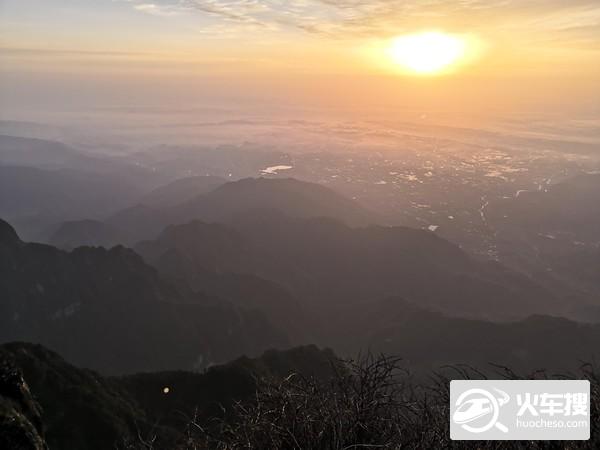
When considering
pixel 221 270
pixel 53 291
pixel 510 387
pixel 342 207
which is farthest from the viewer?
pixel 342 207

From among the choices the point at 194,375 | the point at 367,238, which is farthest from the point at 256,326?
the point at 367,238

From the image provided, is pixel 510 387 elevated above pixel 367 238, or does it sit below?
above

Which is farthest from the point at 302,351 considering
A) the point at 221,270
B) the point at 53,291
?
the point at 221,270

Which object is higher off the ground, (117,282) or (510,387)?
(510,387)

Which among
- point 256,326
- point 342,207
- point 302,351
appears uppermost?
point 342,207

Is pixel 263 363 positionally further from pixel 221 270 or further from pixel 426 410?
pixel 221 270

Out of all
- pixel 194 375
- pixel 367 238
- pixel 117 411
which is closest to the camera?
pixel 117 411

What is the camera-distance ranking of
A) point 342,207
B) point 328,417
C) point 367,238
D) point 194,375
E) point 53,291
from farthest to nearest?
point 342,207 → point 367,238 → point 53,291 → point 194,375 → point 328,417

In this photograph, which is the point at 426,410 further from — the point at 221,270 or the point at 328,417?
the point at 221,270

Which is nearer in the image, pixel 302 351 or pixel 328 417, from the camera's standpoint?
pixel 328 417

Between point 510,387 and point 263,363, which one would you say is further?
point 263,363
